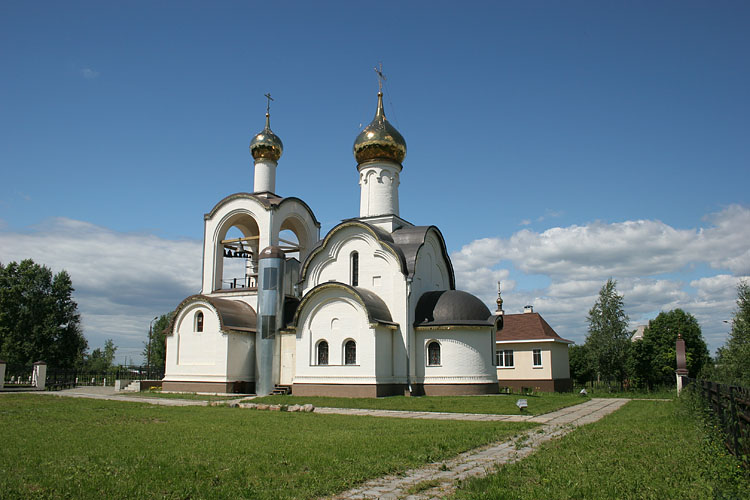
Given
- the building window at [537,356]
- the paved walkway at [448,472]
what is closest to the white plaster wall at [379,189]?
the building window at [537,356]

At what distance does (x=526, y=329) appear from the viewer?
30172mm

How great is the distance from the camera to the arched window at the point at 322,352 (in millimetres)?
22281

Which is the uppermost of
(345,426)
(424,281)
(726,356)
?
(424,281)

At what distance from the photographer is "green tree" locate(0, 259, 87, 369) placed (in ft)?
119

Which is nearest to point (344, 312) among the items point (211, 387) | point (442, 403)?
point (442, 403)

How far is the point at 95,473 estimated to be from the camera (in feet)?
22.0

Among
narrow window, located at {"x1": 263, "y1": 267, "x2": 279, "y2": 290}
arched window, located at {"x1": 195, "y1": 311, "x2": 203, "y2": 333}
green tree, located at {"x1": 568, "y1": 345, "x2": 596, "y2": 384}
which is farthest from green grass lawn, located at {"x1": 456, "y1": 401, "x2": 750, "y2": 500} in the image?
green tree, located at {"x1": 568, "y1": 345, "x2": 596, "y2": 384}

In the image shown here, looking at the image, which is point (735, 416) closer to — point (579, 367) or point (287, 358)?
point (287, 358)

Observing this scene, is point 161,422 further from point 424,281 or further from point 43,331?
point 43,331

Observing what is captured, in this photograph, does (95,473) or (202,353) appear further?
(202,353)

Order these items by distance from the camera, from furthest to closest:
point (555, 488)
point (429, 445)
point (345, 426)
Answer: point (345, 426) → point (429, 445) → point (555, 488)

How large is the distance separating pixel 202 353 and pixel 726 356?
19.1 metres

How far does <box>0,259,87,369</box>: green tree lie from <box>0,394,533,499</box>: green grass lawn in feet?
85.8

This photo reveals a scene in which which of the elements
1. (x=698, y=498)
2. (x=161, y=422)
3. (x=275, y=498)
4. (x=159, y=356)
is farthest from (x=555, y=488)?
(x=159, y=356)
